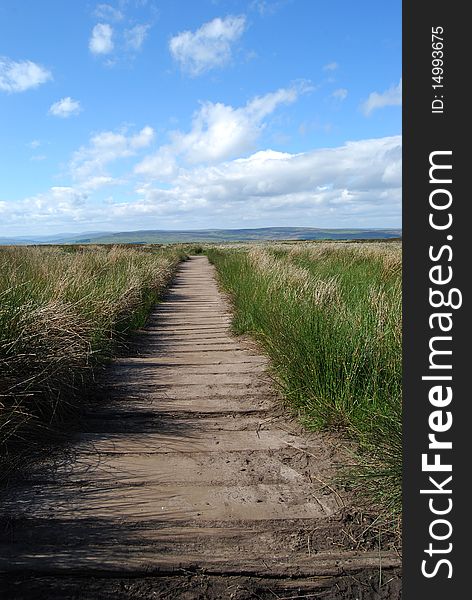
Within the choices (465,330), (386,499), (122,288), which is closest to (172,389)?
(386,499)

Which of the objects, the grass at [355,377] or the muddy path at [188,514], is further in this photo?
the grass at [355,377]

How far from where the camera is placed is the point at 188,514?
71.2 inches

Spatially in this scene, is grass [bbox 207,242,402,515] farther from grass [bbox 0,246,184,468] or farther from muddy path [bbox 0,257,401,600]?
grass [bbox 0,246,184,468]

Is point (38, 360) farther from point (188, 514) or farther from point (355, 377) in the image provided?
point (355, 377)

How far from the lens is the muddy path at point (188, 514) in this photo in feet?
4.80

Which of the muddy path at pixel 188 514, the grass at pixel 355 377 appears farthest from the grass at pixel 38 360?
the grass at pixel 355 377

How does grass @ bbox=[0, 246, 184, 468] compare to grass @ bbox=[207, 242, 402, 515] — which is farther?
grass @ bbox=[0, 246, 184, 468]

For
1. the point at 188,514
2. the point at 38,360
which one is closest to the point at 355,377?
the point at 188,514

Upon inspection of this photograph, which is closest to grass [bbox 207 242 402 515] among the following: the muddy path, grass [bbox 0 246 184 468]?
the muddy path

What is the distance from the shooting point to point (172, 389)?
341cm

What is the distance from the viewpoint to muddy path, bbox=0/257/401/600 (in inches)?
57.6

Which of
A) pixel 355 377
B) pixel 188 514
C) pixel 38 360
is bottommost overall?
pixel 188 514

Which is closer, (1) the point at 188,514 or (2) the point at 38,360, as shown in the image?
(1) the point at 188,514

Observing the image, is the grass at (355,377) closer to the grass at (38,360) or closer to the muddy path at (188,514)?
the muddy path at (188,514)
